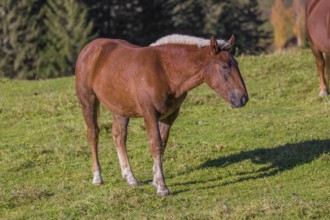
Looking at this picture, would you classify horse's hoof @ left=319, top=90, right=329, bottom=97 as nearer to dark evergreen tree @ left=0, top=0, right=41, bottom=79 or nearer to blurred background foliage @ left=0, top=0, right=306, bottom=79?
blurred background foliage @ left=0, top=0, right=306, bottom=79

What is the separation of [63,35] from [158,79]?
4122cm

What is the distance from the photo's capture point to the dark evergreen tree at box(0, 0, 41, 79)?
5031 cm

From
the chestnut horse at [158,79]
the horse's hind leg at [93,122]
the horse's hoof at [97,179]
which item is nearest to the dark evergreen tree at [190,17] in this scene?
the horse's hind leg at [93,122]

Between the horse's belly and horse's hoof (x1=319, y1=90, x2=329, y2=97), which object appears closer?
→ the horse's belly

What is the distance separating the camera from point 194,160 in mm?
12188

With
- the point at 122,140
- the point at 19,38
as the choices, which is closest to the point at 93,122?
the point at 122,140

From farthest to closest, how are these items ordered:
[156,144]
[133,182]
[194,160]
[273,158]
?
[194,160], [273,158], [133,182], [156,144]

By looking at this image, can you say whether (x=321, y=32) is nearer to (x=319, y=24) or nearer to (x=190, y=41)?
(x=319, y=24)

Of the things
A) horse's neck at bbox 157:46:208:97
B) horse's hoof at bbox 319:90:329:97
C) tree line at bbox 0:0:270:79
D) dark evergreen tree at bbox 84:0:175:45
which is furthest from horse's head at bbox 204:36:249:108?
dark evergreen tree at bbox 84:0:175:45

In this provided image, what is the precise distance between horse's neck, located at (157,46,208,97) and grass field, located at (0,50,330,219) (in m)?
1.39

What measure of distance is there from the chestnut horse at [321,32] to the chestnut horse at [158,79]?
552 centimetres

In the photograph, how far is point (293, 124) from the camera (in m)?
14.2

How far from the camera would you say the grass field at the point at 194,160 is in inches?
371

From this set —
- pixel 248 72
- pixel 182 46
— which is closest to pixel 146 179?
pixel 182 46
